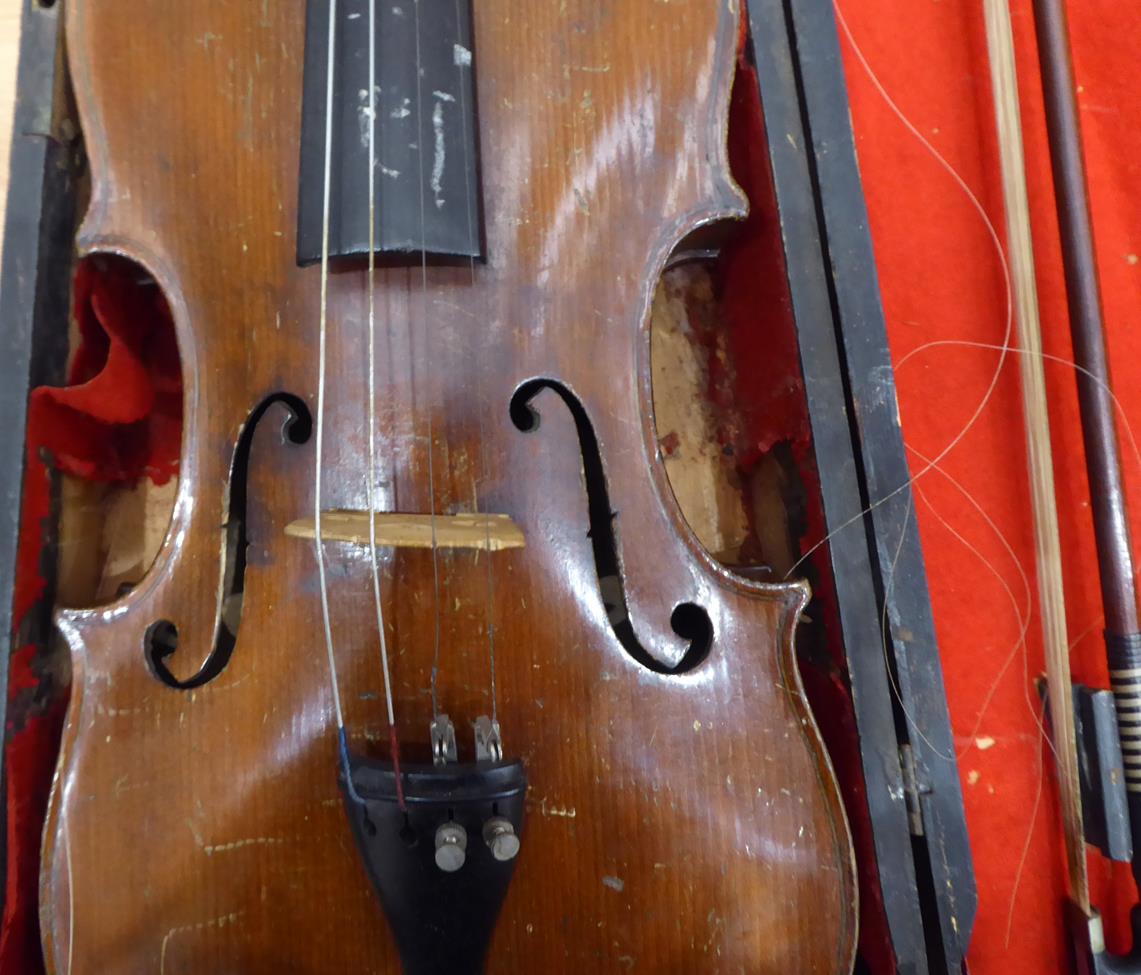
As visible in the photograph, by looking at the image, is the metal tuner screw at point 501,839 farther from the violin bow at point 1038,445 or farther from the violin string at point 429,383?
the violin bow at point 1038,445

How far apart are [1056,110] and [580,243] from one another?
64 centimetres

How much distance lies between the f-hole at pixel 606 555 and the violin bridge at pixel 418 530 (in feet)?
0.27

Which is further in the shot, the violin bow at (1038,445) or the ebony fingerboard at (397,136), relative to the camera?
the violin bow at (1038,445)

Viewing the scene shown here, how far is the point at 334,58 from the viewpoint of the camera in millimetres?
804

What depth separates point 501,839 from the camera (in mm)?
633

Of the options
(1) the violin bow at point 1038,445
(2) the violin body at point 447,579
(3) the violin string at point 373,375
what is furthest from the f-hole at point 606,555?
(1) the violin bow at point 1038,445

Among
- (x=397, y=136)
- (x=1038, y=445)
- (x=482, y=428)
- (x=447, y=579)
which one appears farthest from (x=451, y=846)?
(x=1038, y=445)

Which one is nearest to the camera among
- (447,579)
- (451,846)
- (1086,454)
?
(451,846)

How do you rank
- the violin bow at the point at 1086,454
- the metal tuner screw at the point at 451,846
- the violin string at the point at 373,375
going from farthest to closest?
the violin bow at the point at 1086,454, the violin string at the point at 373,375, the metal tuner screw at the point at 451,846

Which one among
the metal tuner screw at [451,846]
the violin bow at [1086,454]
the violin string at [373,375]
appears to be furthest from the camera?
the violin bow at [1086,454]

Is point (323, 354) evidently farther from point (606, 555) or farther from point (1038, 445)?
point (1038, 445)

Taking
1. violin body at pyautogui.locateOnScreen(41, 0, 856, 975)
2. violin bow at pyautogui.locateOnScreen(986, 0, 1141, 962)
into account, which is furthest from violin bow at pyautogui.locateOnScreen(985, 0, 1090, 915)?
violin body at pyautogui.locateOnScreen(41, 0, 856, 975)

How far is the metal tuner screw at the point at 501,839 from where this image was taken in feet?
2.07

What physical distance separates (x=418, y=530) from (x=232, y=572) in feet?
0.62
